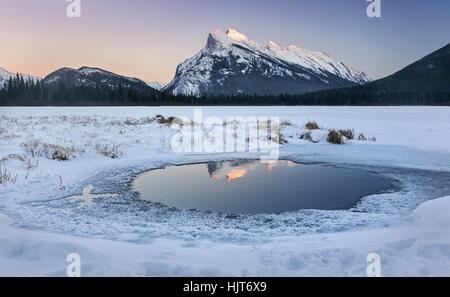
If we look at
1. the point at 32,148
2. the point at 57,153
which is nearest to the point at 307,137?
the point at 57,153

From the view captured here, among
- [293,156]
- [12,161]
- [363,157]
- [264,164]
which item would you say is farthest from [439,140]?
[12,161]

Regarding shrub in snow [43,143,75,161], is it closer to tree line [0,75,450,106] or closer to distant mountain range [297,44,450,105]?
tree line [0,75,450,106]

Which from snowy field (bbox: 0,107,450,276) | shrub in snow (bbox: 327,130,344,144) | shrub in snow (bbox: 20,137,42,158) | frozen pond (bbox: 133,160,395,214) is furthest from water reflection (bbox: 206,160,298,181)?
shrub in snow (bbox: 20,137,42,158)

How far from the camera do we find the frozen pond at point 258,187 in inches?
325

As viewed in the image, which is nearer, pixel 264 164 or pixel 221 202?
pixel 221 202

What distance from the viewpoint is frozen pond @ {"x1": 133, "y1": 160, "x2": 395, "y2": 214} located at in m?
8.27

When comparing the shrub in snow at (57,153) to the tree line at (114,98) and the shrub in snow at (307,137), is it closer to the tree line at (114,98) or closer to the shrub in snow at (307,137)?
the shrub in snow at (307,137)

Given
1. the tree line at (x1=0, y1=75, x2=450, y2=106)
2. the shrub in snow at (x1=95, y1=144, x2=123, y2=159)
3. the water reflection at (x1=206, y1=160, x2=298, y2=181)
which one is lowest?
the water reflection at (x1=206, y1=160, x2=298, y2=181)

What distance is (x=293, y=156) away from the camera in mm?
16172

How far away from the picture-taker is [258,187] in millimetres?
10086

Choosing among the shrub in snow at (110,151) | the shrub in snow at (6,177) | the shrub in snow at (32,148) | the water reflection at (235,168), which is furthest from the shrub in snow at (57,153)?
the water reflection at (235,168)

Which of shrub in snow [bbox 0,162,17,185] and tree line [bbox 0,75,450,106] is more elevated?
tree line [bbox 0,75,450,106]
